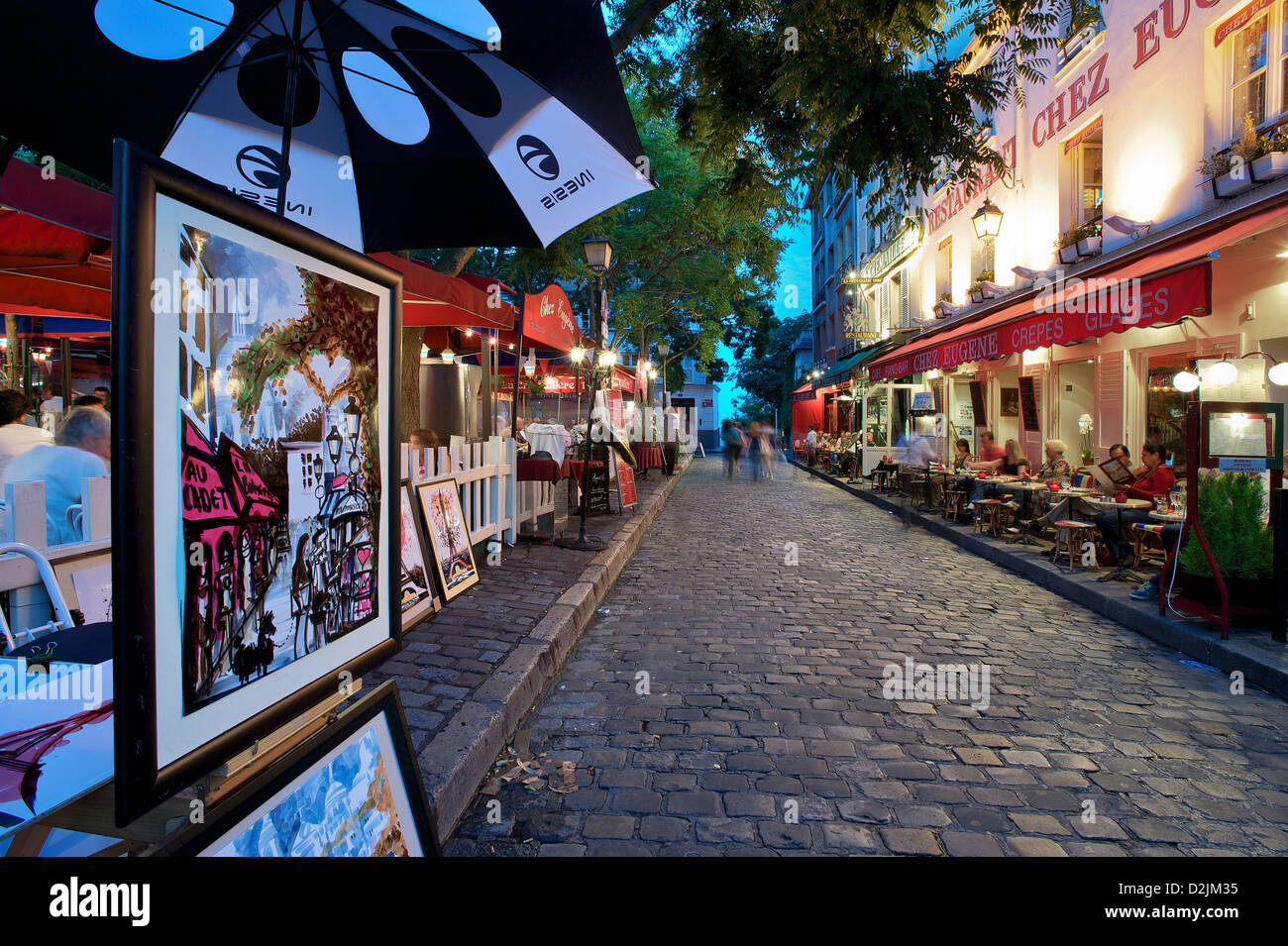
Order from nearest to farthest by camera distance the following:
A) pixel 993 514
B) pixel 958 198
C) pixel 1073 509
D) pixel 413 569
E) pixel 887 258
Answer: pixel 413 569 → pixel 1073 509 → pixel 993 514 → pixel 958 198 → pixel 887 258

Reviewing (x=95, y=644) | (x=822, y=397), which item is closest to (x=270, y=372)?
(x=95, y=644)

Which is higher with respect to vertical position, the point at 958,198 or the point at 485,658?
the point at 958,198

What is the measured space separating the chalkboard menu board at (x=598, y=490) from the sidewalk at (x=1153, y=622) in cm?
549

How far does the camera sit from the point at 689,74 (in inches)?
311

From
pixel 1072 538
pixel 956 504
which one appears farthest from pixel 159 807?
pixel 956 504

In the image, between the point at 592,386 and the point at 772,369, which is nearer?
the point at 592,386

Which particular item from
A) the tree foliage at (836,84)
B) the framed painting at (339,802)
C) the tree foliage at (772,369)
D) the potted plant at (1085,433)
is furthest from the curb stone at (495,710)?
the tree foliage at (772,369)

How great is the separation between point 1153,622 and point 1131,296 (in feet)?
11.9

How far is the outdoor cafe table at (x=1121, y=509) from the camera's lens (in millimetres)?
7191

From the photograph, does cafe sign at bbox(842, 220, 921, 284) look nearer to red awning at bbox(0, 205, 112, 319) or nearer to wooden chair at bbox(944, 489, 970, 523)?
wooden chair at bbox(944, 489, 970, 523)

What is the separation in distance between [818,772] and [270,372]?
2.98 metres

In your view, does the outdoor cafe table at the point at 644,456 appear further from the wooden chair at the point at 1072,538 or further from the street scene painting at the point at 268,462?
the street scene painting at the point at 268,462

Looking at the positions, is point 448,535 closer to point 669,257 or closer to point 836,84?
point 836,84

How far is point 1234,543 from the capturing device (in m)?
5.35
